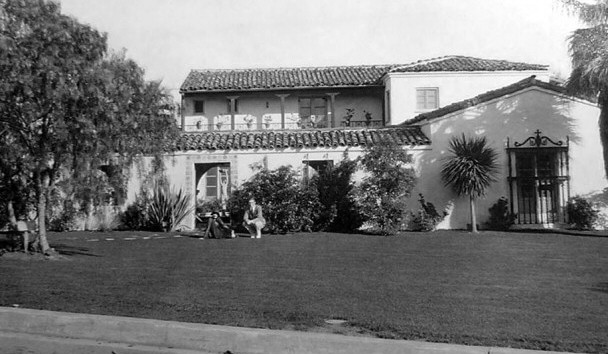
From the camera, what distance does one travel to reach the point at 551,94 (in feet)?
66.3

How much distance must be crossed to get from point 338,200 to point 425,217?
9.76 ft

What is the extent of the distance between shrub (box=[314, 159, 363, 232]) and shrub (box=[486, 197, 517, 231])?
4.62 metres

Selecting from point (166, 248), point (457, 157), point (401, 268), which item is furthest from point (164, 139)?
point (457, 157)

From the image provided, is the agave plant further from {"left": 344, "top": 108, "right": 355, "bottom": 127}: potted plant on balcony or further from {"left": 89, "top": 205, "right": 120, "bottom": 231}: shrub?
{"left": 344, "top": 108, "right": 355, "bottom": 127}: potted plant on balcony

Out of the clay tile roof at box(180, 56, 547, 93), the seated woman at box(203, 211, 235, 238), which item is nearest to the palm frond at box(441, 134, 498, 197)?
the seated woman at box(203, 211, 235, 238)

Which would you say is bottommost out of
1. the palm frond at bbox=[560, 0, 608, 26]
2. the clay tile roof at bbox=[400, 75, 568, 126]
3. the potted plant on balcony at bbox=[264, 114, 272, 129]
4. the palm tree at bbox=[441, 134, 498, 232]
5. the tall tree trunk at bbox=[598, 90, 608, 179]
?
the palm tree at bbox=[441, 134, 498, 232]

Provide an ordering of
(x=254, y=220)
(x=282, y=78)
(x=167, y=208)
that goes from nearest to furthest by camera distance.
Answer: (x=254, y=220) < (x=167, y=208) < (x=282, y=78)

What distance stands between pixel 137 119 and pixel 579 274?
8960mm

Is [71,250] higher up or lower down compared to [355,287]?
higher up

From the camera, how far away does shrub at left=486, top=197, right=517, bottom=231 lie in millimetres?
19828

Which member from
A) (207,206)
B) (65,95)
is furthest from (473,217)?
(65,95)

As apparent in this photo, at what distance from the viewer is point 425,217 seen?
19750 mm

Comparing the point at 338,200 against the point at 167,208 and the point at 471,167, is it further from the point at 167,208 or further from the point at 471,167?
the point at 167,208

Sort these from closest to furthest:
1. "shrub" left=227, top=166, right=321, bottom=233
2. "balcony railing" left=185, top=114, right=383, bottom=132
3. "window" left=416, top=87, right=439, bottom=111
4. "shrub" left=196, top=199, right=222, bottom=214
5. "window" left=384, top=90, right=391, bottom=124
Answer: "shrub" left=227, top=166, right=321, bottom=233 → "shrub" left=196, top=199, right=222, bottom=214 → "window" left=416, top=87, right=439, bottom=111 → "window" left=384, top=90, right=391, bottom=124 → "balcony railing" left=185, top=114, right=383, bottom=132
